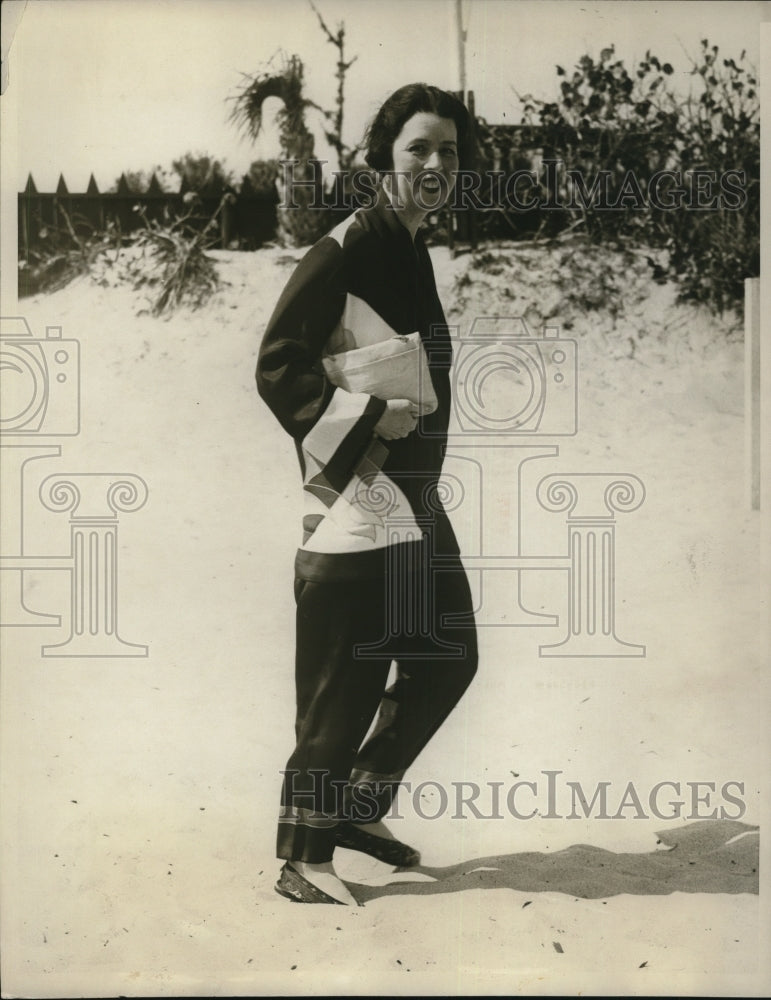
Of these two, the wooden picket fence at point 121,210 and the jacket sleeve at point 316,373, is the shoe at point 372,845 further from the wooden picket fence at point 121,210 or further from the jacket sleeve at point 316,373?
the wooden picket fence at point 121,210

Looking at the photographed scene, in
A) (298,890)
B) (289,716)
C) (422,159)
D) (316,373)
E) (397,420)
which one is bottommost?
(298,890)

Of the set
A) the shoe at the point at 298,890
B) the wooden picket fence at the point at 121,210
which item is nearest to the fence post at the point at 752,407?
the wooden picket fence at the point at 121,210

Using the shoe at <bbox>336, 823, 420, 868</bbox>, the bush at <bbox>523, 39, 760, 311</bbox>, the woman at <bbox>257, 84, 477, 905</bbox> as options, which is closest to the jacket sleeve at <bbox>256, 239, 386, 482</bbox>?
the woman at <bbox>257, 84, 477, 905</bbox>

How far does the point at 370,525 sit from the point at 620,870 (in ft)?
4.03

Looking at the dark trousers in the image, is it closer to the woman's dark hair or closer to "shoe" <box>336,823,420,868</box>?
"shoe" <box>336,823,420,868</box>

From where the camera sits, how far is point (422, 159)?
11.6 feet

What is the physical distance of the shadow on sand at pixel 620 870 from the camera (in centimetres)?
354

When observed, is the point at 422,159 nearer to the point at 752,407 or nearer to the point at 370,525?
the point at 370,525

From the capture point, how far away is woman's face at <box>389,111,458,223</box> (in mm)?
3520

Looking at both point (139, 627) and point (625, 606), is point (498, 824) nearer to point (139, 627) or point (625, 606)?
point (625, 606)

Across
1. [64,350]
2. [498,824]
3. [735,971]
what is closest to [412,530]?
[498,824]

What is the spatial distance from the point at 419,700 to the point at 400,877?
1.65 ft

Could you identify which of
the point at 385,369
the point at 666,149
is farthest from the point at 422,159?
the point at 666,149

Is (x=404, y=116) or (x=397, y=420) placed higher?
(x=404, y=116)
